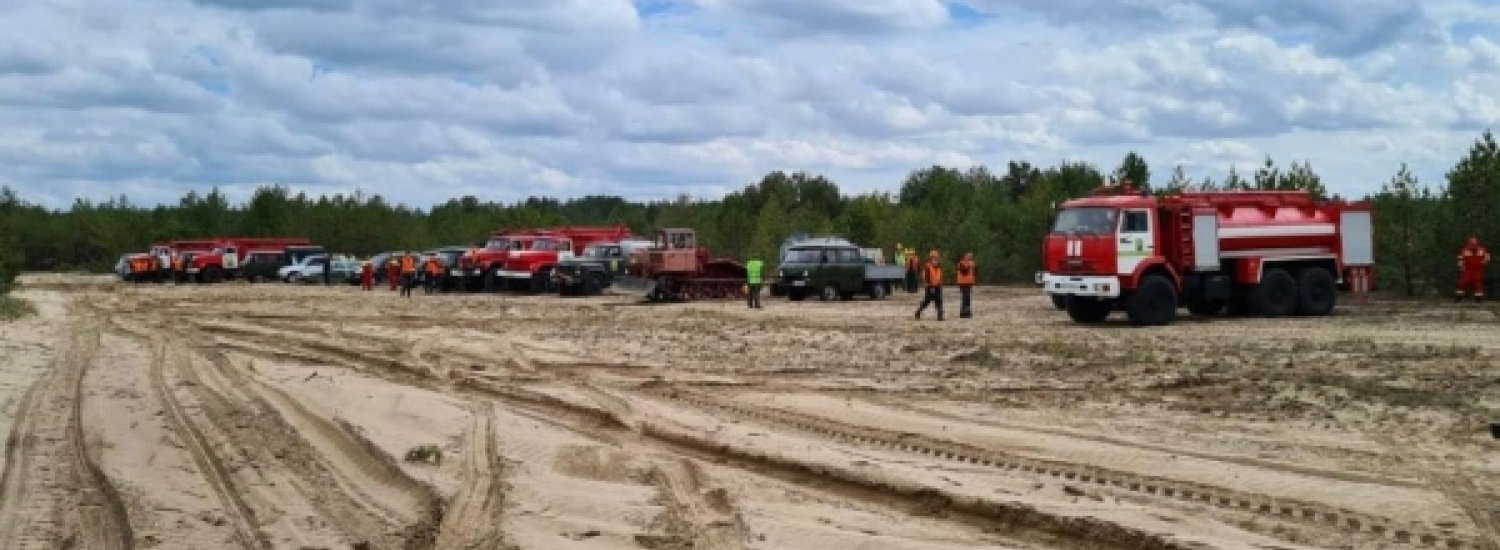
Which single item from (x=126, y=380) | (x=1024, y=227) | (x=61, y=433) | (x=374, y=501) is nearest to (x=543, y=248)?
(x=1024, y=227)

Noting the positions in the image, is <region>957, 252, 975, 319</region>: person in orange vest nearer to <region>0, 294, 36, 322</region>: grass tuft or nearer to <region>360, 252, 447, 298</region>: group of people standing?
<region>0, 294, 36, 322</region>: grass tuft

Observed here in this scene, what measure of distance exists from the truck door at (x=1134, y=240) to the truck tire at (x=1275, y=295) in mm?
2428

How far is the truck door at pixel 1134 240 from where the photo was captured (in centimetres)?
2495

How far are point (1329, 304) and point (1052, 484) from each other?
63.8ft

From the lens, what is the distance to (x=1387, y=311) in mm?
27812

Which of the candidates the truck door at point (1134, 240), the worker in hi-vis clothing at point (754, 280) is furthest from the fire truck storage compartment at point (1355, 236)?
the worker in hi-vis clothing at point (754, 280)

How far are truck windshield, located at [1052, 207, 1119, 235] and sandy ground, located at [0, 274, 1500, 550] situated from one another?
2768 mm

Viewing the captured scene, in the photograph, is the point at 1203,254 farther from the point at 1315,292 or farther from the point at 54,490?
the point at 54,490

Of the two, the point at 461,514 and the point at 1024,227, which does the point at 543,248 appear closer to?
the point at 1024,227

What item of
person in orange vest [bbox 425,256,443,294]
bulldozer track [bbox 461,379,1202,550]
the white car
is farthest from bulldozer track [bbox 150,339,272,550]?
the white car

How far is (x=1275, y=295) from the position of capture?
86.9 ft

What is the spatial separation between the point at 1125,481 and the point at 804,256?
2768 centimetres

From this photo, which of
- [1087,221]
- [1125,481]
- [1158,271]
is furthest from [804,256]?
[1125,481]

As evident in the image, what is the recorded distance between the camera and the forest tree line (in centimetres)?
3189
